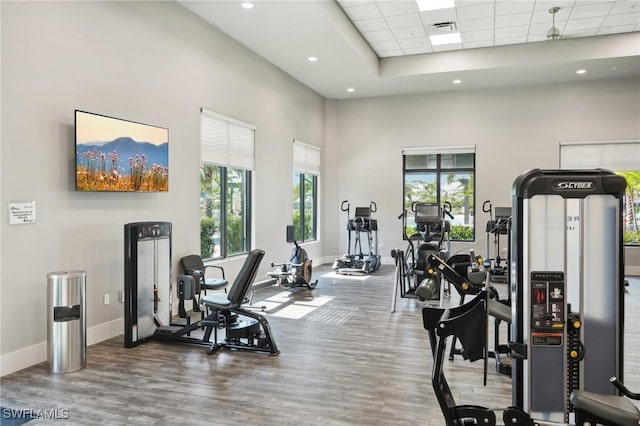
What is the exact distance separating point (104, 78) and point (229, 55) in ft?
8.08

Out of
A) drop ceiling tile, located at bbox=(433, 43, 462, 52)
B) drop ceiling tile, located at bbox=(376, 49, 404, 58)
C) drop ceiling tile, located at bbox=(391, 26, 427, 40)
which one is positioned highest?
drop ceiling tile, located at bbox=(376, 49, 404, 58)

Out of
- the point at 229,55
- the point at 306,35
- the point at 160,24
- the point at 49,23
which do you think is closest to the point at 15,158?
the point at 49,23

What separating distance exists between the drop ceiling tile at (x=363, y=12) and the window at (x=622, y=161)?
498 cm

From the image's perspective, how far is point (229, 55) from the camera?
6727 mm

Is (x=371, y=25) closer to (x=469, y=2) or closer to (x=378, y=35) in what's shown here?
(x=378, y=35)

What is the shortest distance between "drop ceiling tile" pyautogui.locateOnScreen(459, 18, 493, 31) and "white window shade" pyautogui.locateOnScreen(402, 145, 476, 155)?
3.05m

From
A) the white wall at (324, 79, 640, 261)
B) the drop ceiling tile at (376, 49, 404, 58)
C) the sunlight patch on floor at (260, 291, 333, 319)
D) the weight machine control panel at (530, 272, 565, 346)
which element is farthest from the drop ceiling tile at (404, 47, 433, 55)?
the weight machine control panel at (530, 272, 565, 346)

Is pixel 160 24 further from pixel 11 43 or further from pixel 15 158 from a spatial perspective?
pixel 15 158

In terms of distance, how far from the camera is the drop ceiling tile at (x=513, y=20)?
22.4ft

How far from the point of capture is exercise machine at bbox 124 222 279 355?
14.0ft

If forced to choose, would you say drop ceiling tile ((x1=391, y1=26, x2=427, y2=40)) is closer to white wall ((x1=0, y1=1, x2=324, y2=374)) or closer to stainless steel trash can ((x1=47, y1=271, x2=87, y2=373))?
white wall ((x1=0, y1=1, x2=324, y2=374))

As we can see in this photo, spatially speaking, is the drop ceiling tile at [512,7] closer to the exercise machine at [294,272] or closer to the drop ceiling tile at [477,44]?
the drop ceiling tile at [477,44]

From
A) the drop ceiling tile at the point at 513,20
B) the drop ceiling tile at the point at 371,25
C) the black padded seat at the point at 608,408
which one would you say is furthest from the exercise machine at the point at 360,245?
the black padded seat at the point at 608,408

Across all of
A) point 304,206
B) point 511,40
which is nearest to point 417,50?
point 511,40
